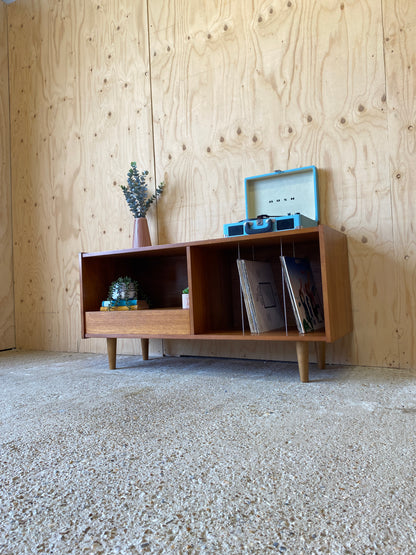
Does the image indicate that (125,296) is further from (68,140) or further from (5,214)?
(5,214)

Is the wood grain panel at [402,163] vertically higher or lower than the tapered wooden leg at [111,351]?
higher

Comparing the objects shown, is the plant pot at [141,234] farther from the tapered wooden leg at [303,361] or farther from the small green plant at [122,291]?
the tapered wooden leg at [303,361]

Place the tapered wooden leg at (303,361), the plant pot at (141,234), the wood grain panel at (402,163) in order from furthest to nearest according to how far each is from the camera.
Result: the plant pot at (141,234) → the wood grain panel at (402,163) → the tapered wooden leg at (303,361)

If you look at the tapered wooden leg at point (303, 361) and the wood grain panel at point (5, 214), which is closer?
the tapered wooden leg at point (303, 361)

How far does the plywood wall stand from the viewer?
5.59ft

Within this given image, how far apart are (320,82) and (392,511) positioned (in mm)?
1721

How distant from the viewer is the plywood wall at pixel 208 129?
5.59ft

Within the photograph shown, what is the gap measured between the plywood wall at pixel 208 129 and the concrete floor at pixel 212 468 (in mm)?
674

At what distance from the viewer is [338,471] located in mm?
779

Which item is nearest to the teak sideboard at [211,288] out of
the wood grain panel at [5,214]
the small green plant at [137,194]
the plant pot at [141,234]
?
the plant pot at [141,234]

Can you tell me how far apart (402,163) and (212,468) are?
1425 millimetres

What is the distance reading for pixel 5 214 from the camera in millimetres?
2758

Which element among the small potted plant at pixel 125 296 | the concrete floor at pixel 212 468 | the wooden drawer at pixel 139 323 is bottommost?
the concrete floor at pixel 212 468

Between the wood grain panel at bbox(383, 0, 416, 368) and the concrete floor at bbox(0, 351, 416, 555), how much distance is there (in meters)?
0.23
